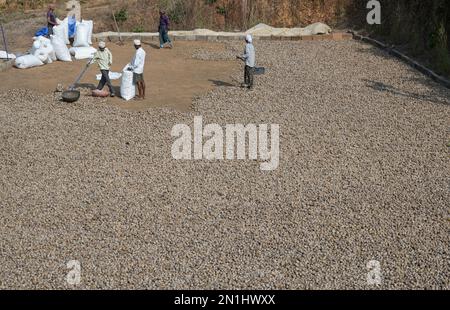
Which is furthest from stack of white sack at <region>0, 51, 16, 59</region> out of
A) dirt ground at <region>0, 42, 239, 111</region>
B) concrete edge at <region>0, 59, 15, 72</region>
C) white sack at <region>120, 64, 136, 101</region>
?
white sack at <region>120, 64, 136, 101</region>

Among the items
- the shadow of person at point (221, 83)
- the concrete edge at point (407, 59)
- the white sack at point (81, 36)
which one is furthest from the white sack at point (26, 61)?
the concrete edge at point (407, 59)

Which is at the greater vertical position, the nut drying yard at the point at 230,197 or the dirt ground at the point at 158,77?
the dirt ground at the point at 158,77

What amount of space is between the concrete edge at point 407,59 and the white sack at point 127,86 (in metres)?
7.32

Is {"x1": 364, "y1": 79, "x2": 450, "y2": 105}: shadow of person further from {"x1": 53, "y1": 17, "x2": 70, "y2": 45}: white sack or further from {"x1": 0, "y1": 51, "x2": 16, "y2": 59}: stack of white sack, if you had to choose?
{"x1": 0, "y1": 51, "x2": 16, "y2": 59}: stack of white sack

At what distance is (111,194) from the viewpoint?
6461mm

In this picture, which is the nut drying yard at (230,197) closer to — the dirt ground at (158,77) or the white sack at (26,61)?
the dirt ground at (158,77)

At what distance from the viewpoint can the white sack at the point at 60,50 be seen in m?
13.2

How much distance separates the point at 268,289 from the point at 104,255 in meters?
1.89

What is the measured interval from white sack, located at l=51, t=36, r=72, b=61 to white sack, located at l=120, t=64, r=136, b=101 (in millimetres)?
4109

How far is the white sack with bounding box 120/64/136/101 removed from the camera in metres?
10.1

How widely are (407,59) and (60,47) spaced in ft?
32.6

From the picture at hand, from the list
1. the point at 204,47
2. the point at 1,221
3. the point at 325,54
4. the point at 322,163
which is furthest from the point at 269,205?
the point at 204,47

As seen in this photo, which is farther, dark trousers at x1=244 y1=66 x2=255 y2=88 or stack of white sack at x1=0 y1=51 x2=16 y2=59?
stack of white sack at x1=0 y1=51 x2=16 y2=59
